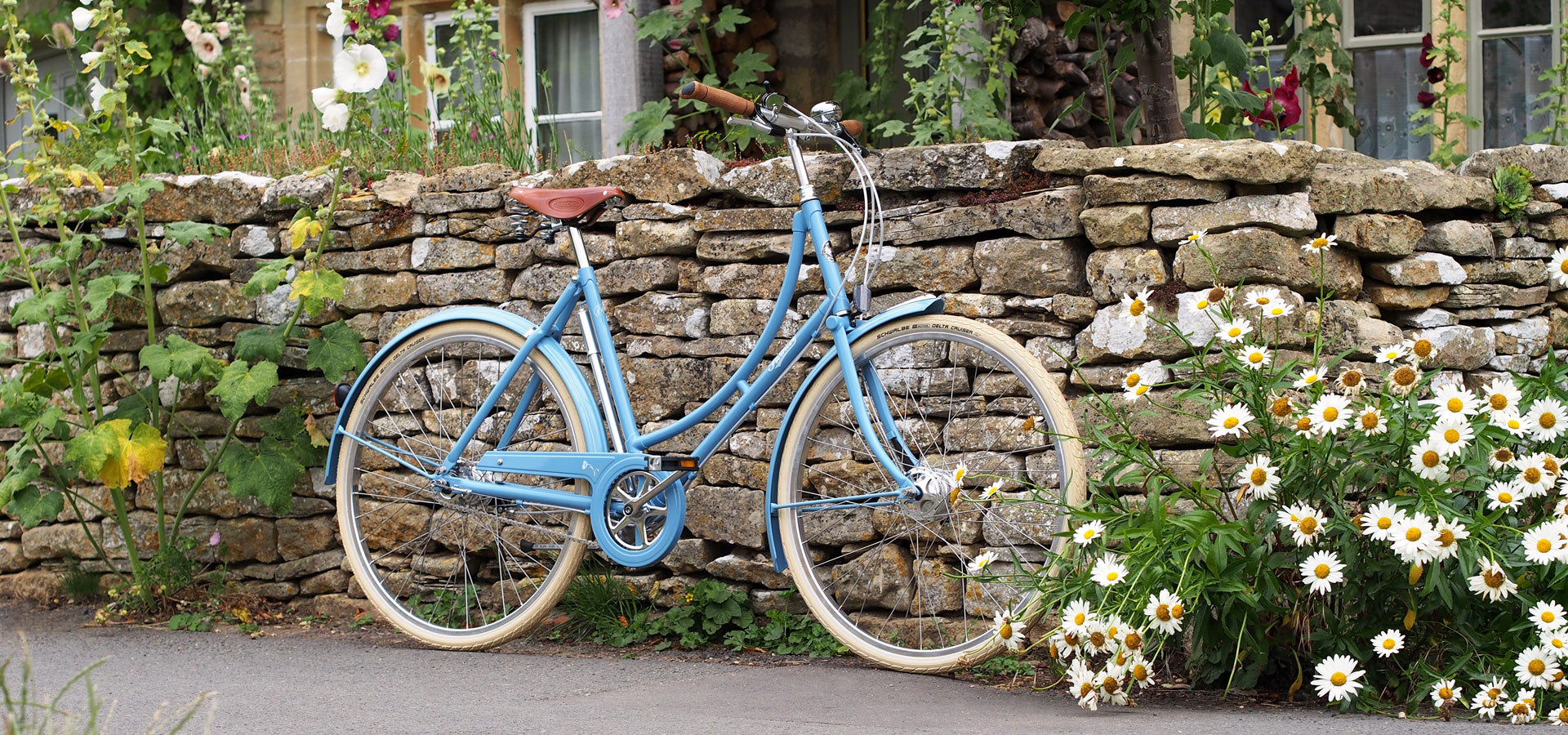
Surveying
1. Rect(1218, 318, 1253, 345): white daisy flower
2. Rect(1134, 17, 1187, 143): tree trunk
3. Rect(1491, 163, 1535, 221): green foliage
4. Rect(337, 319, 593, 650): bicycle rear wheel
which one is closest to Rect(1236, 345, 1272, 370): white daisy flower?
Rect(1218, 318, 1253, 345): white daisy flower

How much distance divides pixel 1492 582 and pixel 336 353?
3.12 m

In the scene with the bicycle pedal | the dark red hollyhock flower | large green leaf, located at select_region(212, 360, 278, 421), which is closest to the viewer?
the bicycle pedal

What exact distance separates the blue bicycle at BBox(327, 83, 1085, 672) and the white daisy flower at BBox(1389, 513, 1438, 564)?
0.65 m

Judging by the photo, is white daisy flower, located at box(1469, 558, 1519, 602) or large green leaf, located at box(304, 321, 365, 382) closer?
white daisy flower, located at box(1469, 558, 1519, 602)

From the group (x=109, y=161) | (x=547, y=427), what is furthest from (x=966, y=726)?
(x=109, y=161)

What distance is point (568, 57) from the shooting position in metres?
7.05

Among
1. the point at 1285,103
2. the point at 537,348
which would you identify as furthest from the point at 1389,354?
the point at 537,348

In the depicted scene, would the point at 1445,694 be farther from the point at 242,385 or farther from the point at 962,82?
the point at 242,385

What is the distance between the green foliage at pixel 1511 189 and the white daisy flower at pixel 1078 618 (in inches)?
64.6

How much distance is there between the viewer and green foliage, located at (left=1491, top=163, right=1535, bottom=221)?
3.51 m

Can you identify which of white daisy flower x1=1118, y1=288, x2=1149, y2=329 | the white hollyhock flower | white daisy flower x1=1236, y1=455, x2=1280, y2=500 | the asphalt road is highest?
→ the white hollyhock flower

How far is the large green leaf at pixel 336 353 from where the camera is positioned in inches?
161

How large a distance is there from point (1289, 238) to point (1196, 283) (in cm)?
24

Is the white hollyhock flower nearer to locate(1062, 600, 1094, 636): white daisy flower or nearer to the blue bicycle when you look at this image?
the blue bicycle
